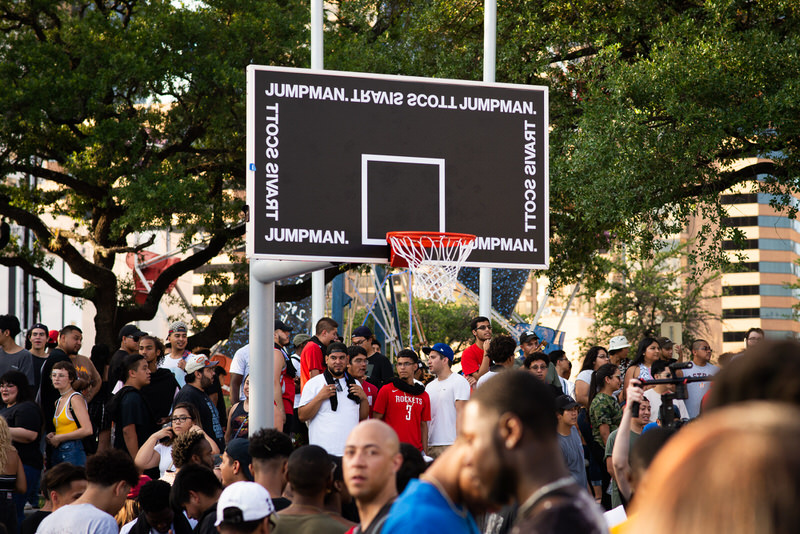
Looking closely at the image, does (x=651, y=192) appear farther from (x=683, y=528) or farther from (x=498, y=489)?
(x=683, y=528)

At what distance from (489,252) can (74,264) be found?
47.4 ft

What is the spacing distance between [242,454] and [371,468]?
2.89 metres

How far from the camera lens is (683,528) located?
1247 mm

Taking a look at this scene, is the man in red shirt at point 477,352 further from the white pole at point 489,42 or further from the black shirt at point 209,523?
the black shirt at point 209,523

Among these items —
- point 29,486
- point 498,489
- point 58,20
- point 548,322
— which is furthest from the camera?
point 548,322

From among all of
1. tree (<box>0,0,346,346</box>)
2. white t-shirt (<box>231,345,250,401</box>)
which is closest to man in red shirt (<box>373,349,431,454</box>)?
white t-shirt (<box>231,345,250,401</box>)

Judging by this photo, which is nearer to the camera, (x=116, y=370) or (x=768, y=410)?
(x=768, y=410)

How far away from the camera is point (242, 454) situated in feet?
22.2

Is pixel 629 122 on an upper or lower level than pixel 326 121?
upper

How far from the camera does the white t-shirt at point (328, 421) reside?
29.4 feet

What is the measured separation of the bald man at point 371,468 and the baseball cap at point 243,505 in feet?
2.44

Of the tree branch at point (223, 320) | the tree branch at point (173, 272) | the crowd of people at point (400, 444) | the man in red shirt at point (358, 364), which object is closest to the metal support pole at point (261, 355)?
the crowd of people at point (400, 444)

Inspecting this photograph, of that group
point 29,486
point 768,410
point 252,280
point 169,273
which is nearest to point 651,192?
point 252,280

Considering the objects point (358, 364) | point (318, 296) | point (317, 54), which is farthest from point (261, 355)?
point (317, 54)
